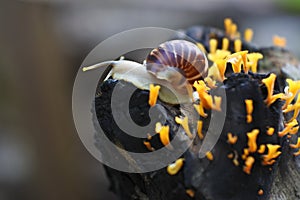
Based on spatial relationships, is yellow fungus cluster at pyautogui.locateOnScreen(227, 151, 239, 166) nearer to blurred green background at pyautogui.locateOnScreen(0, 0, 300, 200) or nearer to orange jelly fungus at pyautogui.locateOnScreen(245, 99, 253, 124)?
orange jelly fungus at pyautogui.locateOnScreen(245, 99, 253, 124)

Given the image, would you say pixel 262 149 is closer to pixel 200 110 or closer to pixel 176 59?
pixel 200 110

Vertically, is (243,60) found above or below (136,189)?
above

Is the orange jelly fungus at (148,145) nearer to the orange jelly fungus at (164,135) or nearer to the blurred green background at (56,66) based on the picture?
the orange jelly fungus at (164,135)

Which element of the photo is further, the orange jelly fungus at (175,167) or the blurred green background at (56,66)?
the blurred green background at (56,66)

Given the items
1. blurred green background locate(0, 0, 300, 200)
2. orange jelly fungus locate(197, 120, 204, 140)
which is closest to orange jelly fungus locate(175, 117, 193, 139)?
orange jelly fungus locate(197, 120, 204, 140)

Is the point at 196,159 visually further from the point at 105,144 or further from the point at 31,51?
the point at 31,51

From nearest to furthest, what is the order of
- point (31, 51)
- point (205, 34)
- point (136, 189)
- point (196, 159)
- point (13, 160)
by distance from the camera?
point (196, 159), point (136, 189), point (205, 34), point (31, 51), point (13, 160)

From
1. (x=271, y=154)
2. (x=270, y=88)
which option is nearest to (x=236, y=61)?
(x=270, y=88)

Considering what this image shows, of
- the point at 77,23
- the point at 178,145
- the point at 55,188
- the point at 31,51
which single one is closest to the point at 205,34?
the point at 178,145

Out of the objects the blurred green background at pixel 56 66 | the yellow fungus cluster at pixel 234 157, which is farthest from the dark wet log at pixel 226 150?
the blurred green background at pixel 56 66
